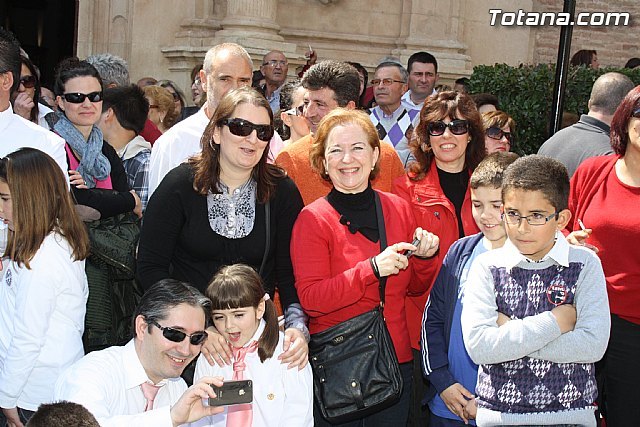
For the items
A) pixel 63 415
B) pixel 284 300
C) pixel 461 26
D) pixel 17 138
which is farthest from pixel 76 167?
pixel 461 26

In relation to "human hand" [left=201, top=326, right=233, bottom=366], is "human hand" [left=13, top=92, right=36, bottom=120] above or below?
above

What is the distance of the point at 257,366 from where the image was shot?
437 cm

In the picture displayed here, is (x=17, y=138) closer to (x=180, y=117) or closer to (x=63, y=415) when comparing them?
(x=63, y=415)

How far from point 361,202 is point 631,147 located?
145 cm

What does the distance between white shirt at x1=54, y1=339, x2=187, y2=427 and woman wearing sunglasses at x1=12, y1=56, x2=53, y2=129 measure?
2.41 meters

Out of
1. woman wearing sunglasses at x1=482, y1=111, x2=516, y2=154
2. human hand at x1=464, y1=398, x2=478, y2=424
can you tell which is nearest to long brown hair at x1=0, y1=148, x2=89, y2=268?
human hand at x1=464, y1=398, x2=478, y2=424

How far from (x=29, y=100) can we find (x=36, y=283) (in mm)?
2158

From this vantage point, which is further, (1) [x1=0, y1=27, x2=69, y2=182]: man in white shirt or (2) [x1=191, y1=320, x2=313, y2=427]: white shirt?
(1) [x1=0, y1=27, x2=69, y2=182]: man in white shirt

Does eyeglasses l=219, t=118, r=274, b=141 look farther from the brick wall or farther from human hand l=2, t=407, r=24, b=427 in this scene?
the brick wall

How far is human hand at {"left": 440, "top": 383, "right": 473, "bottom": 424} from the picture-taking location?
4324mm

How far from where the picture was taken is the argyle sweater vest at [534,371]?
12.6ft

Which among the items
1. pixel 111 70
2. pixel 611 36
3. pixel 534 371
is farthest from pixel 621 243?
pixel 611 36

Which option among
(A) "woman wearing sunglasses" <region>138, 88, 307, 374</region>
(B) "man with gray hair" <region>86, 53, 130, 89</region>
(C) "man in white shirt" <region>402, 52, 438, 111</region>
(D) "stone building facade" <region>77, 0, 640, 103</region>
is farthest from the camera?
(D) "stone building facade" <region>77, 0, 640, 103</region>

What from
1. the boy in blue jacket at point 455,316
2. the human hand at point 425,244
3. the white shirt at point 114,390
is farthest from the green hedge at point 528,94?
the white shirt at point 114,390
